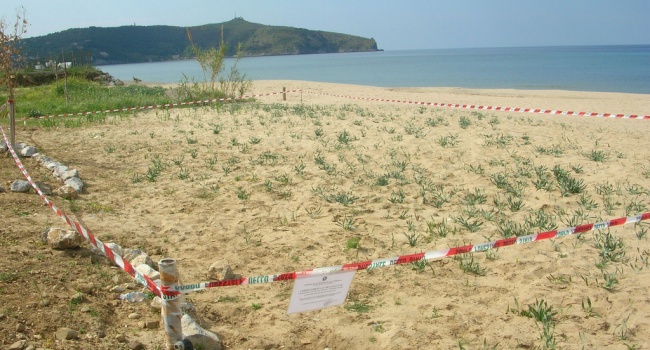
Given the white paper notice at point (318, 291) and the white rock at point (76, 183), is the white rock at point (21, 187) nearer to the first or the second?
the white rock at point (76, 183)

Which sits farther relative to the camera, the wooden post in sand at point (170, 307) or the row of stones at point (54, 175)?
the row of stones at point (54, 175)

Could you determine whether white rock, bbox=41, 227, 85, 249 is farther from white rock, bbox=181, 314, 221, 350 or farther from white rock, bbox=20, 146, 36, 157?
white rock, bbox=20, 146, 36, 157

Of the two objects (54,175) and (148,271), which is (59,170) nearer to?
(54,175)

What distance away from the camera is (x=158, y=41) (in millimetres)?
144875

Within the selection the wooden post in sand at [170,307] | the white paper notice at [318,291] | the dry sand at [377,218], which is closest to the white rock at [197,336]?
the wooden post in sand at [170,307]

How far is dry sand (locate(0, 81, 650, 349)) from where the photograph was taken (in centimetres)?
402

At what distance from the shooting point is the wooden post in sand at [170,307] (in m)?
3.32

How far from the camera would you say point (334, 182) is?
783 cm

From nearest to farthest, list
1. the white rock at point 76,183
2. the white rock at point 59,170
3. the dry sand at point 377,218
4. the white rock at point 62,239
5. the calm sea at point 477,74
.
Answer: the dry sand at point 377,218 < the white rock at point 62,239 < the white rock at point 76,183 < the white rock at point 59,170 < the calm sea at point 477,74

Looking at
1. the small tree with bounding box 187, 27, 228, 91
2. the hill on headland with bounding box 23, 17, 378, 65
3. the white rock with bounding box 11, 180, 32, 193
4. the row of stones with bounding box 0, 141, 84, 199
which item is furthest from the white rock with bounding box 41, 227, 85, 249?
the hill on headland with bounding box 23, 17, 378, 65

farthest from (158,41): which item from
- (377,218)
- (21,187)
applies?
(377,218)

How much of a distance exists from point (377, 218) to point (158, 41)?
14979 cm

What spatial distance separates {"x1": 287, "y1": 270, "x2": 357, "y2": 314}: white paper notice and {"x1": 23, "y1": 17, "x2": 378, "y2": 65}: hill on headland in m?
85.7

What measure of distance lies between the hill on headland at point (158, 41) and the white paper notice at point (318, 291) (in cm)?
8566
